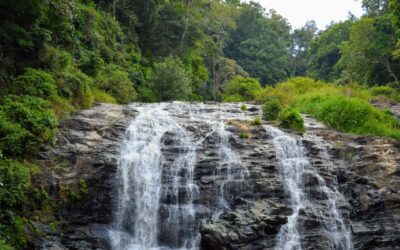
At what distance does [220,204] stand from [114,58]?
56.2 feet

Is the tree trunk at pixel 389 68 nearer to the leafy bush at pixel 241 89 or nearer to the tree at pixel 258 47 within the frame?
the leafy bush at pixel 241 89

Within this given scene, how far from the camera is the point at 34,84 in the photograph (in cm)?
1694

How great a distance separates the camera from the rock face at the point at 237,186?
13.0m

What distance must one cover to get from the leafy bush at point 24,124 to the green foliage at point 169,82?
13.0m

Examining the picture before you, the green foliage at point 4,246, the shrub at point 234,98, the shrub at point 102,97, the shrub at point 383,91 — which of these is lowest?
the green foliage at point 4,246

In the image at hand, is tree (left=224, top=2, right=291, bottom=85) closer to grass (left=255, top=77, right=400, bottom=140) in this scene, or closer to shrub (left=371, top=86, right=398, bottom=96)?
shrub (left=371, top=86, right=398, bottom=96)

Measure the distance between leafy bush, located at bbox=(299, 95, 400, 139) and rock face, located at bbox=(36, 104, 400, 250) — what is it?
199cm

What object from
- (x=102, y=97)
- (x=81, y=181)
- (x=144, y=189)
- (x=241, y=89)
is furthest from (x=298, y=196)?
(x=241, y=89)

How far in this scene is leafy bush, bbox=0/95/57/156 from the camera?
45.4ft

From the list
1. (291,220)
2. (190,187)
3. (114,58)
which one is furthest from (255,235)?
(114,58)

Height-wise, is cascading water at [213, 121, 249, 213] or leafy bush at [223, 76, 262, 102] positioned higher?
leafy bush at [223, 76, 262, 102]

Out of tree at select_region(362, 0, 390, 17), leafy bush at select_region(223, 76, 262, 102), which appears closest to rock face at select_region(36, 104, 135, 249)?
leafy bush at select_region(223, 76, 262, 102)

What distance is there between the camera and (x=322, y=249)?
13.0m

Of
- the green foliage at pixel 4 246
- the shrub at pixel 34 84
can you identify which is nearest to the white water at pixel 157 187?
the green foliage at pixel 4 246
